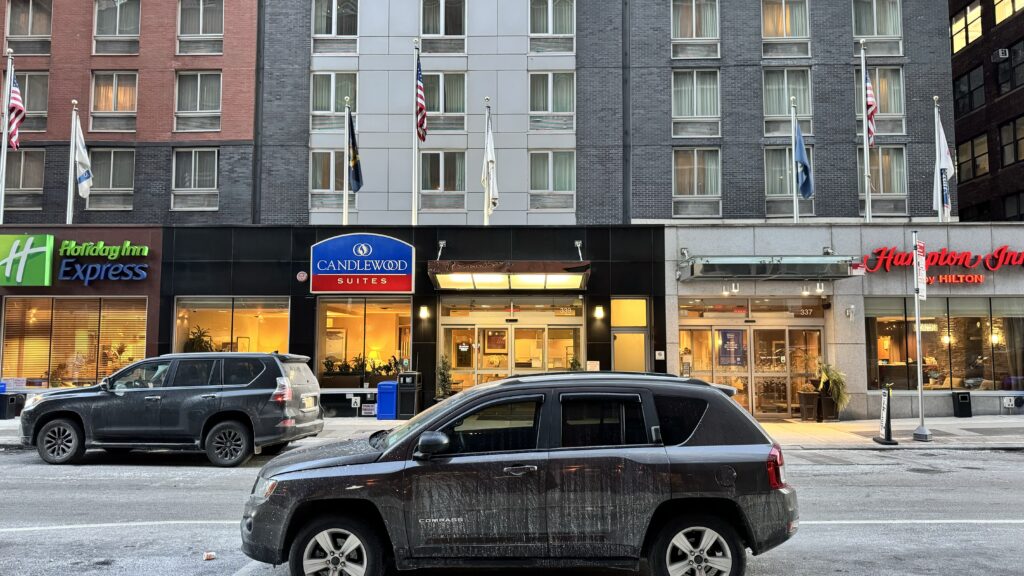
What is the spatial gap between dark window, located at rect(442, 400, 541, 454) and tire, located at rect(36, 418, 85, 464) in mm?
9593

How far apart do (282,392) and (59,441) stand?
391cm

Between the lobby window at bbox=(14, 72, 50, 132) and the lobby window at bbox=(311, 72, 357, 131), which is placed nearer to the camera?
the lobby window at bbox=(311, 72, 357, 131)

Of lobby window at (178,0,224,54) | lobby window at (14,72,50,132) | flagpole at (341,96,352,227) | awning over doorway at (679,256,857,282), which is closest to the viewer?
awning over doorway at (679,256,857,282)

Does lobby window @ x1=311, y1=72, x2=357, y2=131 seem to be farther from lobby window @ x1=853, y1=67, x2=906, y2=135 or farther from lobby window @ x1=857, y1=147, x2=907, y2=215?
lobby window @ x1=857, y1=147, x2=907, y2=215

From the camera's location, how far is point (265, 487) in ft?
17.8

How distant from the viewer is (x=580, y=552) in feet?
17.2

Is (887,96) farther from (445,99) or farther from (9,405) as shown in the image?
(9,405)

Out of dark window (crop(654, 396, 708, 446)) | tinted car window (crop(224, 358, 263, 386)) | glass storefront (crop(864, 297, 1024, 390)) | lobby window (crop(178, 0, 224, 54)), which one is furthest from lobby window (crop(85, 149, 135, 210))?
glass storefront (crop(864, 297, 1024, 390))

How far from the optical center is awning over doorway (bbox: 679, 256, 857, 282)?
18.4 m

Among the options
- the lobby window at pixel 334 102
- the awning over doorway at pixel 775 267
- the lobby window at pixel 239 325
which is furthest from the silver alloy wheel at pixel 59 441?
the awning over doorway at pixel 775 267

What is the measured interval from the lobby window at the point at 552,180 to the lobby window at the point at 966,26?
74.9ft

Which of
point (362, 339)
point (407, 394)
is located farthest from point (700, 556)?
point (362, 339)

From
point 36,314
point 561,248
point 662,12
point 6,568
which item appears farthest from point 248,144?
point 6,568

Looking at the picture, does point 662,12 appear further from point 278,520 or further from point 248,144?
point 278,520
